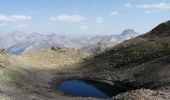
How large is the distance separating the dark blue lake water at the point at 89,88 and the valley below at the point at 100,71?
259 centimetres

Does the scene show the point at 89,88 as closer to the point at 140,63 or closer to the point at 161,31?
the point at 140,63

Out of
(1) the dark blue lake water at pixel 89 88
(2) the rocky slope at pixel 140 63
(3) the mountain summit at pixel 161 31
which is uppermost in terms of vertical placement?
(3) the mountain summit at pixel 161 31

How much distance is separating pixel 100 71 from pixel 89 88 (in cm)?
1926

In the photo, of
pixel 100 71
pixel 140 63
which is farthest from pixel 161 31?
pixel 100 71

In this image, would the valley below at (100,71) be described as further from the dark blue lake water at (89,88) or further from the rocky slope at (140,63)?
the dark blue lake water at (89,88)

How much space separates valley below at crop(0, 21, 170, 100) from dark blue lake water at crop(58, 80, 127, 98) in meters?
2.59

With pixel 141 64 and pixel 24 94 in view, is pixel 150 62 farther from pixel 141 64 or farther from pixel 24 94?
pixel 24 94

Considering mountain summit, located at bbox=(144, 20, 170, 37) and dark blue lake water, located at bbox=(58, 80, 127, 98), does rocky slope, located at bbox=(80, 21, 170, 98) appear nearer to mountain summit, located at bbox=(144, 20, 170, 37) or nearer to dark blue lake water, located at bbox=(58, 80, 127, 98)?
mountain summit, located at bbox=(144, 20, 170, 37)

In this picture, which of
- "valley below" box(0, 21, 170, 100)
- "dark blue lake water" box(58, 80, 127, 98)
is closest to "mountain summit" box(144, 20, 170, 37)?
"valley below" box(0, 21, 170, 100)

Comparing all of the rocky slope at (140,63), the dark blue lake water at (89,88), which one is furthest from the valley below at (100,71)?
the dark blue lake water at (89,88)

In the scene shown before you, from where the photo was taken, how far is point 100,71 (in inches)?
5477

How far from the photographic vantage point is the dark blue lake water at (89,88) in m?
109

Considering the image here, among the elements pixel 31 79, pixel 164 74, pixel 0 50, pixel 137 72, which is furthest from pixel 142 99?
pixel 0 50

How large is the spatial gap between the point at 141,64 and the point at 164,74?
23.9 meters
